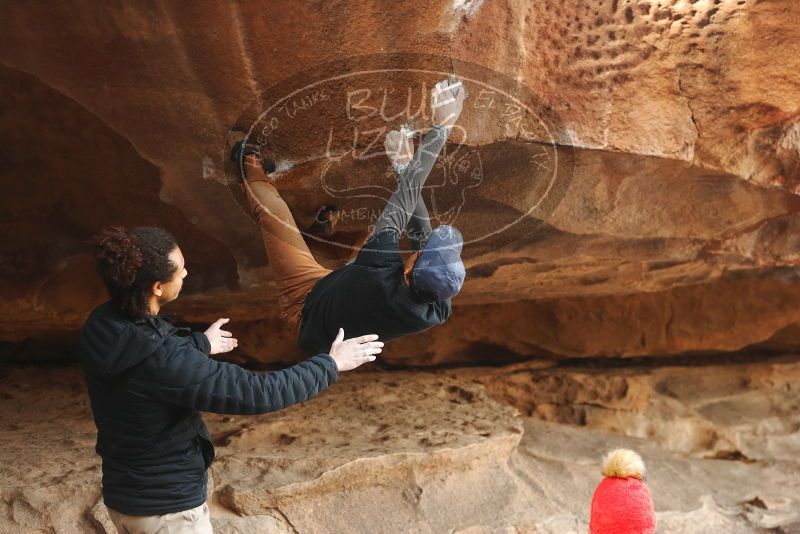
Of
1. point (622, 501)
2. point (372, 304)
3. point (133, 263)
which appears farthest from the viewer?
point (622, 501)

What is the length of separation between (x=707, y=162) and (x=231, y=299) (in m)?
1.56

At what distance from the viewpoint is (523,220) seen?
2393 millimetres

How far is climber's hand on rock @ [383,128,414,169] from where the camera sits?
72.4 inches

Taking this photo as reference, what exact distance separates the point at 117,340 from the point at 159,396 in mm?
114

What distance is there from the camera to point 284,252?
6.16 ft

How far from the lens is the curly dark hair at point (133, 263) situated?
4.47 ft

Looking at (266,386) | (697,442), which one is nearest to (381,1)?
(266,386)

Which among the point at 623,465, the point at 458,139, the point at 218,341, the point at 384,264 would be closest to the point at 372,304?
the point at 384,264

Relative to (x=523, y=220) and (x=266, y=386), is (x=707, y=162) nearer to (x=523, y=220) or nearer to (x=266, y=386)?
(x=523, y=220)

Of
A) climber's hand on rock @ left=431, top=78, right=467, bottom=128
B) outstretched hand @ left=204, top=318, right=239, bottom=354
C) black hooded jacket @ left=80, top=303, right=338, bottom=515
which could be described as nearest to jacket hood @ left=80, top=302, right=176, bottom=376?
black hooded jacket @ left=80, top=303, right=338, bottom=515

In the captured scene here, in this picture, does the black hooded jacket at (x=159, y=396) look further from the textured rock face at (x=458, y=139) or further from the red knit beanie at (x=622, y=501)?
the red knit beanie at (x=622, y=501)

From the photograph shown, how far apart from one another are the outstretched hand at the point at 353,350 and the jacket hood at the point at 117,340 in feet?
0.95

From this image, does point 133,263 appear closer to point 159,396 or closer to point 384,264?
point 159,396

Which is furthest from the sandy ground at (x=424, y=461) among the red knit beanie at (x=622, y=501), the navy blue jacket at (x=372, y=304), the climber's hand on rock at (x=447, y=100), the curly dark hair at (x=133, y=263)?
the climber's hand on rock at (x=447, y=100)
